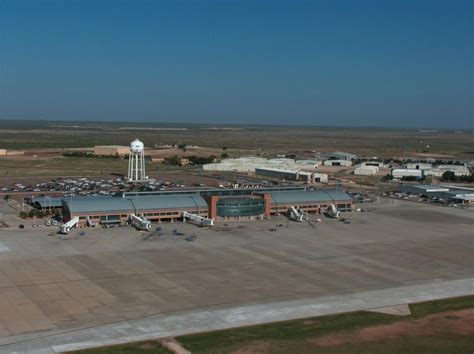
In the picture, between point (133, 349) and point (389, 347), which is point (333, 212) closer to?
point (389, 347)

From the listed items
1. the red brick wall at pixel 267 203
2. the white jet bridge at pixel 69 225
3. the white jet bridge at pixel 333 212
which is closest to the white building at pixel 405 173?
the white jet bridge at pixel 333 212

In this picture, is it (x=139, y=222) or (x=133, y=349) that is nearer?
(x=133, y=349)

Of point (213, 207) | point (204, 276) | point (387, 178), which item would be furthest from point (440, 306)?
point (387, 178)

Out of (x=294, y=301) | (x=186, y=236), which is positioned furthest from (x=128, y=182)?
(x=294, y=301)

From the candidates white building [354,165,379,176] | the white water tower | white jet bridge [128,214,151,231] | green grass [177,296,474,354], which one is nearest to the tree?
white building [354,165,379,176]

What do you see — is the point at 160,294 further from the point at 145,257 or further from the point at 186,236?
the point at 186,236
